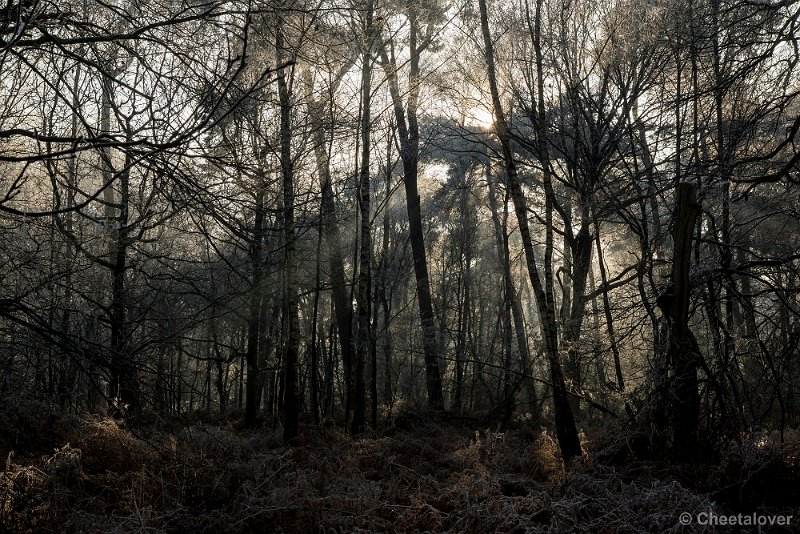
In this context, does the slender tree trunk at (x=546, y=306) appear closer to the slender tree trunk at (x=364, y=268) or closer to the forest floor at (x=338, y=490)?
the forest floor at (x=338, y=490)

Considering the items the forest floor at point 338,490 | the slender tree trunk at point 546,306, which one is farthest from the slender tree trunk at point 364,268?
the forest floor at point 338,490

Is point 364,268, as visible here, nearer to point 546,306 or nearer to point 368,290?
point 368,290

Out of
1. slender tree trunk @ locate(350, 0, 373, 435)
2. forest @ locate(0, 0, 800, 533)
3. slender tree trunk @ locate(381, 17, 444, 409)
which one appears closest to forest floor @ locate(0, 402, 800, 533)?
forest @ locate(0, 0, 800, 533)

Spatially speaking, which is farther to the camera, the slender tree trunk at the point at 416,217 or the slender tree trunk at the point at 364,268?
the slender tree trunk at the point at 416,217

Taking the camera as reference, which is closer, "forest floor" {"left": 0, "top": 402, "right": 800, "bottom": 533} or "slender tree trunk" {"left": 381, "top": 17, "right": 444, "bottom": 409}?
"forest floor" {"left": 0, "top": 402, "right": 800, "bottom": 533}

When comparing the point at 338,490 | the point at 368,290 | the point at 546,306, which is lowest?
the point at 338,490

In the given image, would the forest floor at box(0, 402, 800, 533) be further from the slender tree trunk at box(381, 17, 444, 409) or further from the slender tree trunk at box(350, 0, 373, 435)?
the slender tree trunk at box(381, 17, 444, 409)

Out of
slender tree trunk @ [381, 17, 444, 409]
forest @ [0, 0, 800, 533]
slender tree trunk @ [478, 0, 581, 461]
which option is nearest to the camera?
forest @ [0, 0, 800, 533]

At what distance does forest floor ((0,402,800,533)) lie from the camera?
4430mm

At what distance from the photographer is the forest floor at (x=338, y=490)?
4430 mm

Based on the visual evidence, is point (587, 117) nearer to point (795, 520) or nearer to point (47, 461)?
point (795, 520)

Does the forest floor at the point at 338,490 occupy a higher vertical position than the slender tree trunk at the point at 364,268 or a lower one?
lower

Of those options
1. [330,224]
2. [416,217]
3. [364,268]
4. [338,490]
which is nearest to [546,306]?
[338,490]

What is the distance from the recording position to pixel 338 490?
548 centimetres
